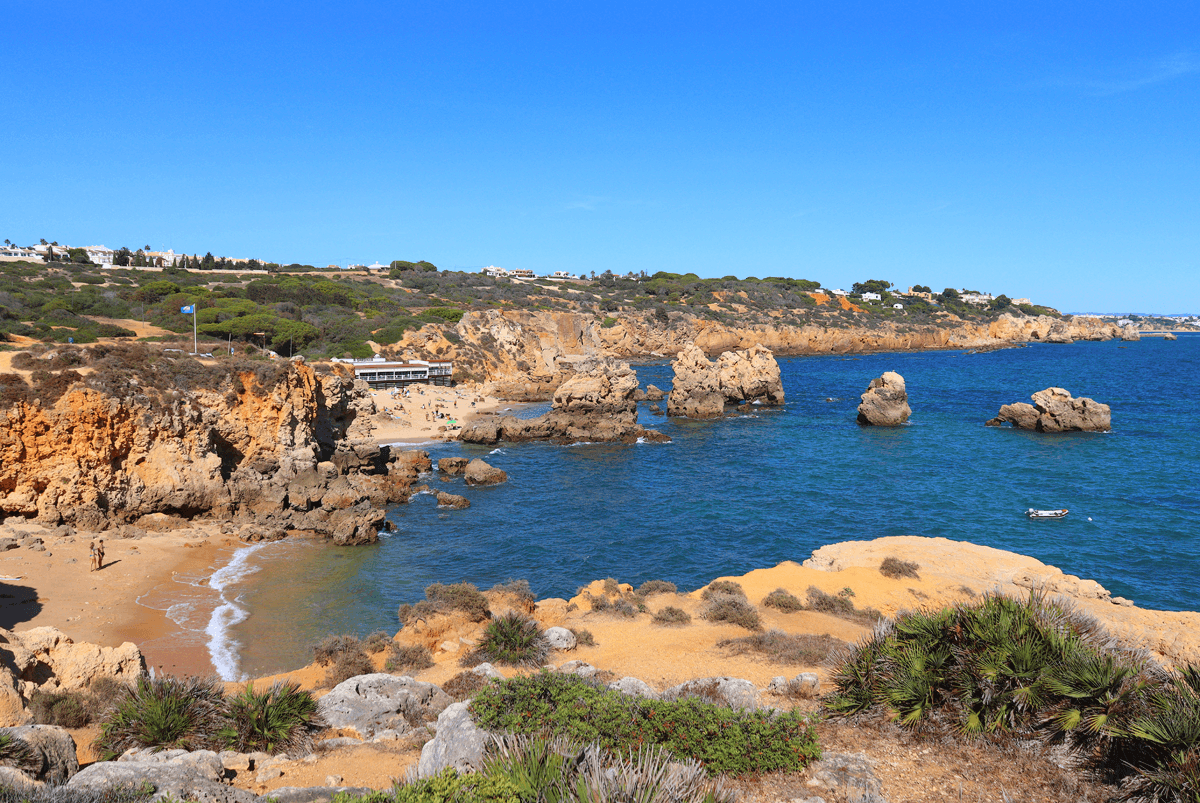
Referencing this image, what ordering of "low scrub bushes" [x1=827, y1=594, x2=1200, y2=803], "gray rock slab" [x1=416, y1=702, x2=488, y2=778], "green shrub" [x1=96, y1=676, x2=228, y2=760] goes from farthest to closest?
"green shrub" [x1=96, y1=676, x2=228, y2=760] < "gray rock slab" [x1=416, y1=702, x2=488, y2=778] < "low scrub bushes" [x1=827, y1=594, x2=1200, y2=803]

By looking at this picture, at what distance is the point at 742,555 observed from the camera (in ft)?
80.4

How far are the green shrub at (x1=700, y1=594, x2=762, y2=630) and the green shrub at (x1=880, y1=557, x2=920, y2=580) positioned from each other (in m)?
4.65

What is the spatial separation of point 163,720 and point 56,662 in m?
3.51

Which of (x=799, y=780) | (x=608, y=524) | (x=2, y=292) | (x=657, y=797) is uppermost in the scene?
(x=2, y=292)

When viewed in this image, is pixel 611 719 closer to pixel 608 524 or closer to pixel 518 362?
pixel 608 524

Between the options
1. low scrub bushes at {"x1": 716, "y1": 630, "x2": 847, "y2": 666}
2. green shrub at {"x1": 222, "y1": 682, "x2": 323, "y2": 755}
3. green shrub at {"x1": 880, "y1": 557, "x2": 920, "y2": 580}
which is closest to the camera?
green shrub at {"x1": 222, "y1": 682, "x2": 323, "y2": 755}

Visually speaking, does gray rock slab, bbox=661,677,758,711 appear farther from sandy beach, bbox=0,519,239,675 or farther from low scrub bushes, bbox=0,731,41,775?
sandy beach, bbox=0,519,239,675

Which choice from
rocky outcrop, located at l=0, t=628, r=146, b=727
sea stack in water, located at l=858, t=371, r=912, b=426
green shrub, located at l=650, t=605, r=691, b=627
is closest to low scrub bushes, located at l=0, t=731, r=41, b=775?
rocky outcrop, located at l=0, t=628, r=146, b=727

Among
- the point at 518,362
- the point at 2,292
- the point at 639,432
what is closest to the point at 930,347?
the point at 518,362

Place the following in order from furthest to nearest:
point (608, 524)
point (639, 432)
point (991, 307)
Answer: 1. point (991, 307)
2. point (639, 432)
3. point (608, 524)

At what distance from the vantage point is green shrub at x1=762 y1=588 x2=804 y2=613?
55.2 feet

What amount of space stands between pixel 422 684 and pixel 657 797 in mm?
6634

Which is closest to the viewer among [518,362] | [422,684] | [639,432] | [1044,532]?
[422,684]

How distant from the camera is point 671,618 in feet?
53.1
